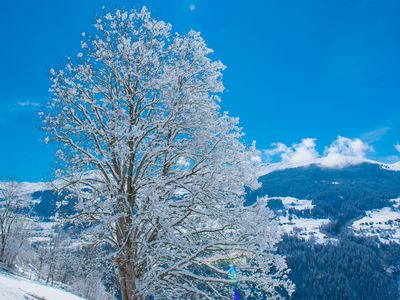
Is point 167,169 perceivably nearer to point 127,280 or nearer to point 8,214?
point 127,280

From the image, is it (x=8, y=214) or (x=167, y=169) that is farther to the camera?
(x=8, y=214)

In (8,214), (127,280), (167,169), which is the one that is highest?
(8,214)

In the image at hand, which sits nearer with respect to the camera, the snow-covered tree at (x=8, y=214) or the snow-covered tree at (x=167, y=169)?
the snow-covered tree at (x=167, y=169)

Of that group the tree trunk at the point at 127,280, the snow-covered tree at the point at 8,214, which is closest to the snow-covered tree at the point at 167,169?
the tree trunk at the point at 127,280

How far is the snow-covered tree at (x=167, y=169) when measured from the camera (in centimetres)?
937

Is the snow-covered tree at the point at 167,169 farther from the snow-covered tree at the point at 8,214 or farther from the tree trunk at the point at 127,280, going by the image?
the snow-covered tree at the point at 8,214

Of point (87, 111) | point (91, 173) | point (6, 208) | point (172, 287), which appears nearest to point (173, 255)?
point (172, 287)

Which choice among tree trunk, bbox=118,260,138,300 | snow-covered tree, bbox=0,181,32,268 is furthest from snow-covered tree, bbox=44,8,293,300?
snow-covered tree, bbox=0,181,32,268

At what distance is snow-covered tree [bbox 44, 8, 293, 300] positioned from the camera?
937cm

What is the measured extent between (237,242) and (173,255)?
1.73m

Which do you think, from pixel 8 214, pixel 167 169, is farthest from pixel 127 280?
pixel 8 214

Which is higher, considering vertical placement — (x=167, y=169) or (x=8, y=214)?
(x=8, y=214)

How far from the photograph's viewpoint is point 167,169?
10.6 m

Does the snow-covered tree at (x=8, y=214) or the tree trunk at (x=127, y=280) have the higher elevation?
the snow-covered tree at (x=8, y=214)
